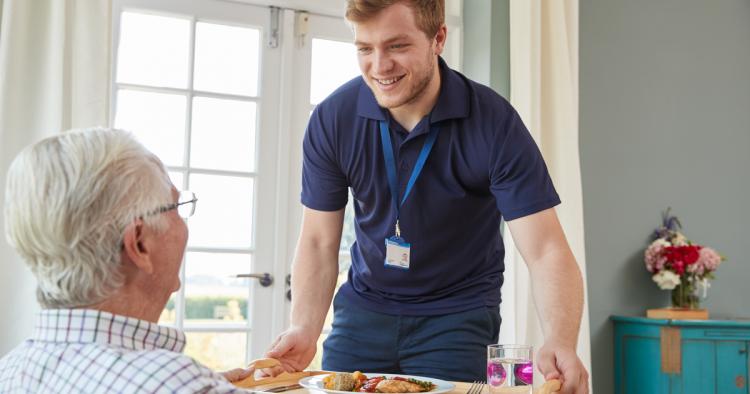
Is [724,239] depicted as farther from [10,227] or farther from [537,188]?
[10,227]

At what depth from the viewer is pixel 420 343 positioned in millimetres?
2031

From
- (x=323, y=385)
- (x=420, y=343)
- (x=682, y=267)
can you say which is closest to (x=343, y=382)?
(x=323, y=385)

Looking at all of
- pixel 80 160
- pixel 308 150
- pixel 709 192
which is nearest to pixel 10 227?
pixel 80 160

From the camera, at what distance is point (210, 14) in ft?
12.2

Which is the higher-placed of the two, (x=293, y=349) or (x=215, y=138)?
(x=215, y=138)

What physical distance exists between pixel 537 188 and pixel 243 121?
208 centimetres

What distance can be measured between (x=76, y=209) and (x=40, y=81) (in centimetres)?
227

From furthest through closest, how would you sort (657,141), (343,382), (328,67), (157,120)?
(657,141) < (328,67) < (157,120) < (343,382)

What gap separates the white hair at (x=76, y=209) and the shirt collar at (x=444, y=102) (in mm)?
1038

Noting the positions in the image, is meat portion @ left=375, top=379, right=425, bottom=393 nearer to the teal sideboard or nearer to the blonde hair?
the blonde hair

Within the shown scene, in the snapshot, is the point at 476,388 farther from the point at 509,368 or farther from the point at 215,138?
the point at 215,138

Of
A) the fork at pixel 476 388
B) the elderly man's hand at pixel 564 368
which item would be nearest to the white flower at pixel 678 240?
the elderly man's hand at pixel 564 368

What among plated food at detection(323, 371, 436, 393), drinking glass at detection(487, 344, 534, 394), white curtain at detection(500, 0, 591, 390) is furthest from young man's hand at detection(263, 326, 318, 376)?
white curtain at detection(500, 0, 591, 390)

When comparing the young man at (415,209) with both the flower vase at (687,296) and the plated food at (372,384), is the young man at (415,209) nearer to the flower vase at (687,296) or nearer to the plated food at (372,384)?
the plated food at (372,384)
